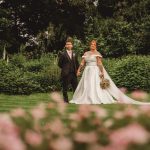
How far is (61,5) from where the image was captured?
127ft

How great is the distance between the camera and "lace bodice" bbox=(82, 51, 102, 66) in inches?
673

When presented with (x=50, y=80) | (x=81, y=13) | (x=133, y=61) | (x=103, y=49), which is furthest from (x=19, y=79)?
(x=81, y=13)

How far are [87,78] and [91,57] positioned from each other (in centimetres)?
68

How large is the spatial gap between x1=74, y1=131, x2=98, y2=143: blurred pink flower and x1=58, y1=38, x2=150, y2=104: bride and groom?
13588 mm

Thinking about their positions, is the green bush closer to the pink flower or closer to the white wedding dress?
the white wedding dress

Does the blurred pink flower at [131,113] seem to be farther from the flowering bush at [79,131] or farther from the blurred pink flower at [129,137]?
the blurred pink flower at [129,137]

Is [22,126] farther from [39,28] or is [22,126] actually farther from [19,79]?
[39,28]

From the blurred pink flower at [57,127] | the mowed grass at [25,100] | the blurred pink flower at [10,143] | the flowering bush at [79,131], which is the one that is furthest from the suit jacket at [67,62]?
the blurred pink flower at [10,143]

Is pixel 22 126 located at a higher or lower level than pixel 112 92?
higher

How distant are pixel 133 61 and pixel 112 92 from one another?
5.90 meters

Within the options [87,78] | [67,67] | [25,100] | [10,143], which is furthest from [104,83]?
[10,143]

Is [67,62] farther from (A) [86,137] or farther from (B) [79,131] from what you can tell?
(A) [86,137]

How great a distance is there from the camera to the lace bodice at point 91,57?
17.1 metres

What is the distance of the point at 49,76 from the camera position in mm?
22531
